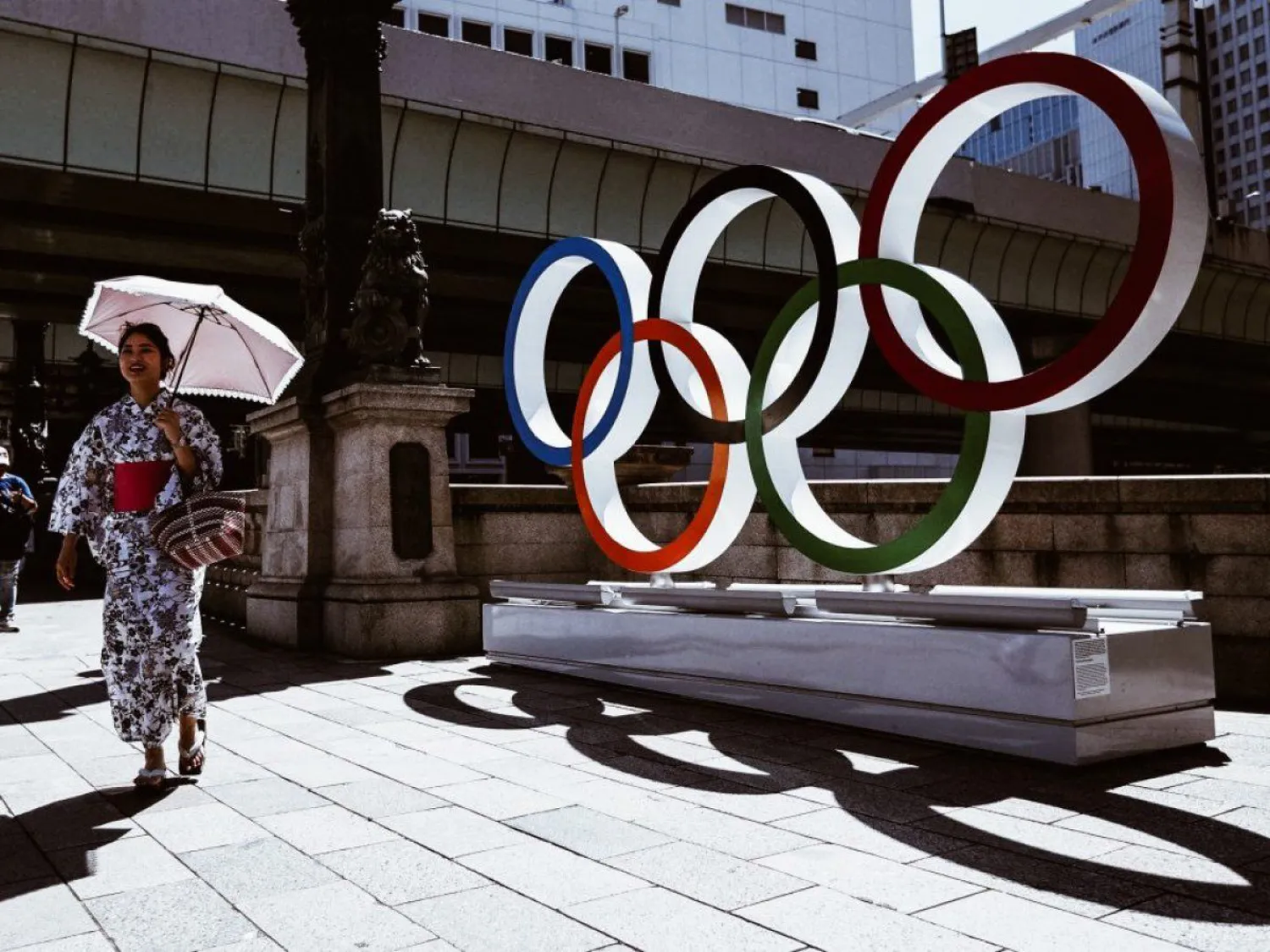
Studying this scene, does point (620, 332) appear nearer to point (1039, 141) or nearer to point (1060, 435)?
point (1060, 435)

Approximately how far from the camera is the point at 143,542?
18.3 ft

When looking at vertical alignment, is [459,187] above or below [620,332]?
above

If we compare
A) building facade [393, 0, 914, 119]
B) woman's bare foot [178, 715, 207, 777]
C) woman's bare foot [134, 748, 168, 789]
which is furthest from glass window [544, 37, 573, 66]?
woman's bare foot [134, 748, 168, 789]

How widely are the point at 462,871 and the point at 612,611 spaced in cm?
432

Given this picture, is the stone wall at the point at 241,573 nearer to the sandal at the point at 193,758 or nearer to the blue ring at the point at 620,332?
the blue ring at the point at 620,332

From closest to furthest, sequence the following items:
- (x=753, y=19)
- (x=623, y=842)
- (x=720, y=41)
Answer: (x=623, y=842) < (x=720, y=41) < (x=753, y=19)

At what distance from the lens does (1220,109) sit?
14412 centimetres

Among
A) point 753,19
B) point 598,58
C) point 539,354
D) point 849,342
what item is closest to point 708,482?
point 849,342

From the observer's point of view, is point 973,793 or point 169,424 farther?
→ point 169,424

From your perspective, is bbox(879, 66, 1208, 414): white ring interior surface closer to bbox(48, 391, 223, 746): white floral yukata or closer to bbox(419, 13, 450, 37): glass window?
bbox(48, 391, 223, 746): white floral yukata

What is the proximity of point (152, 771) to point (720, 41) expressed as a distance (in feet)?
170

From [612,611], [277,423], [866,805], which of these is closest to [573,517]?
[277,423]

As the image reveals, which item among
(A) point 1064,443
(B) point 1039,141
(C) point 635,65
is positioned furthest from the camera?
(B) point 1039,141

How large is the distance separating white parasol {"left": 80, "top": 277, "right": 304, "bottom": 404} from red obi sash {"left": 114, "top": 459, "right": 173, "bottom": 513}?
2.16 ft
